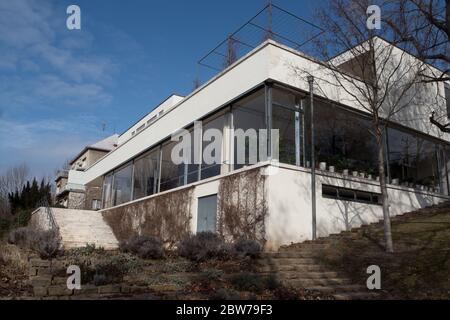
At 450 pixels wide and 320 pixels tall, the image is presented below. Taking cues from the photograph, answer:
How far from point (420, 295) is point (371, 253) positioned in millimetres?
2865

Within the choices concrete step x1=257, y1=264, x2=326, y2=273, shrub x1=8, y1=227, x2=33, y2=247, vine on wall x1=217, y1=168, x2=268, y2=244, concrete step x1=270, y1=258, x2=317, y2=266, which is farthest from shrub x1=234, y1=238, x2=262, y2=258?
shrub x1=8, y1=227, x2=33, y2=247

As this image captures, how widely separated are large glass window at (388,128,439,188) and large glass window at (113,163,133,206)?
14.1 meters

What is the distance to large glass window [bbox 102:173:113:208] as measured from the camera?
2853cm

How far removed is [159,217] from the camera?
1944 centimetres

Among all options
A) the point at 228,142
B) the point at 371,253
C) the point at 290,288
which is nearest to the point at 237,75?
the point at 228,142

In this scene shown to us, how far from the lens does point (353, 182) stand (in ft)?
51.1

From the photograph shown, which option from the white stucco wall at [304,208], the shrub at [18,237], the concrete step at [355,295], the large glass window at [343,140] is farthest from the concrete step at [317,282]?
the shrub at [18,237]

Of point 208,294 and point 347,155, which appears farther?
point 347,155

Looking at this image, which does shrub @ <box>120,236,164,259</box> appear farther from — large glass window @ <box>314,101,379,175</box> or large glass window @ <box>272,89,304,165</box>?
large glass window @ <box>314,101,379,175</box>

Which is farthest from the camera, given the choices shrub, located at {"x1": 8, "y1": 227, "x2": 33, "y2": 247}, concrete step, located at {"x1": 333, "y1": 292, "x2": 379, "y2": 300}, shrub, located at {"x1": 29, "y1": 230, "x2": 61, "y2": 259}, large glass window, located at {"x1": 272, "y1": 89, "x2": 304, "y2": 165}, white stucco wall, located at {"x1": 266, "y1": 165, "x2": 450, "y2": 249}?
shrub, located at {"x1": 8, "y1": 227, "x2": 33, "y2": 247}

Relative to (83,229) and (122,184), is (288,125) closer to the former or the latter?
(83,229)

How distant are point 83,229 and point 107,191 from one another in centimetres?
578

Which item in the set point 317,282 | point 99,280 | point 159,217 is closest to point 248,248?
point 317,282

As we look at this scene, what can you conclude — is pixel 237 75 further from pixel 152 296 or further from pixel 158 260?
pixel 152 296
